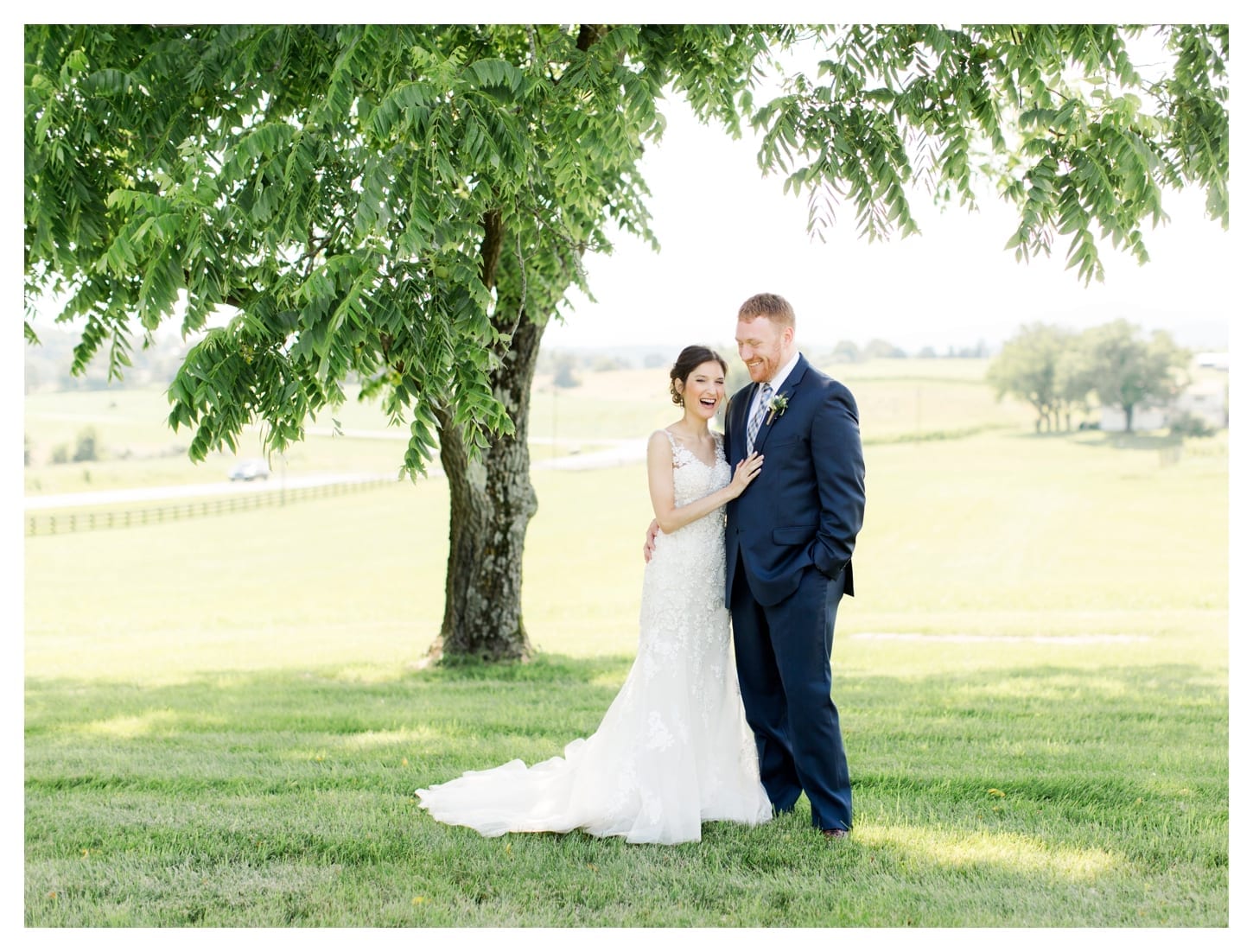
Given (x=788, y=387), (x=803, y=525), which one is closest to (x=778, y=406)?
(x=788, y=387)

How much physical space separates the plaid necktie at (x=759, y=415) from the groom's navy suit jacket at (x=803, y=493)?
→ 0.08 meters

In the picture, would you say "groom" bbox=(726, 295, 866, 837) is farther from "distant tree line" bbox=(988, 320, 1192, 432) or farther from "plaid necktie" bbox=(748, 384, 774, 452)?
"distant tree line" bbox=(988, 320, 1192, 432)

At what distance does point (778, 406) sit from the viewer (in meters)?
5.26

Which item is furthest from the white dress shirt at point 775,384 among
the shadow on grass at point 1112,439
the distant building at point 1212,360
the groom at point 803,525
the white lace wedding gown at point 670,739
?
the distant building at point 1212,360

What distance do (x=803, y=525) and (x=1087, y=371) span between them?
297 feet

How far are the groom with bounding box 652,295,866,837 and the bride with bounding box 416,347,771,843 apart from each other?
8.1 inches

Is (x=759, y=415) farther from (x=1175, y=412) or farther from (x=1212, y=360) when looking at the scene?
(x=1212, y=360)

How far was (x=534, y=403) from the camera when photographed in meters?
78.9


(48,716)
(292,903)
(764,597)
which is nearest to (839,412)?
(764,597)

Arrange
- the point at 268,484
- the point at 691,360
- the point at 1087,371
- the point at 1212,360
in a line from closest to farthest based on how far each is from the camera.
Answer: the point at 691,360
the point at 268,484
the point at 1212,360
the point at 1087,371

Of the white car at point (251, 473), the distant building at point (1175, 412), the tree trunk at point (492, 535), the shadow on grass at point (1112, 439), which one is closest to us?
the tree trunk at point (492, 535)

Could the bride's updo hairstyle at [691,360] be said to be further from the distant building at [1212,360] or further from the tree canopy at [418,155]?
the distant building at [1212,360]

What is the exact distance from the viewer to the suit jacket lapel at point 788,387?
17.3 ft

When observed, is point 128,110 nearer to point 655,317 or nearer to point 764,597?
point 764,597
